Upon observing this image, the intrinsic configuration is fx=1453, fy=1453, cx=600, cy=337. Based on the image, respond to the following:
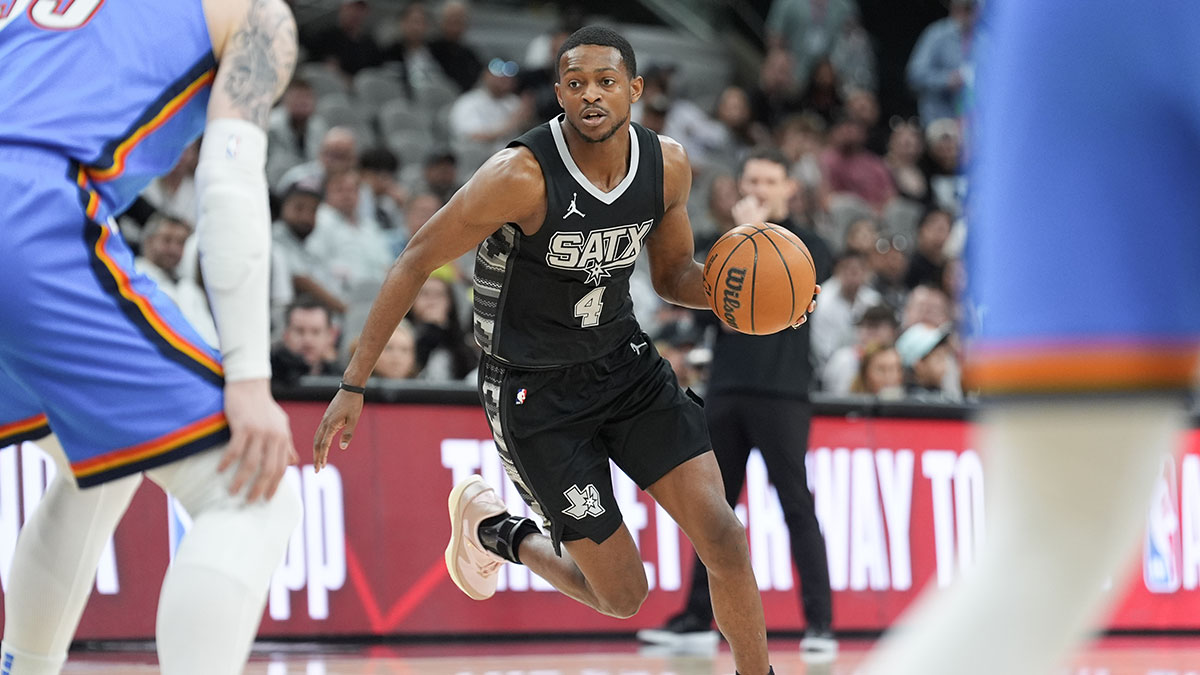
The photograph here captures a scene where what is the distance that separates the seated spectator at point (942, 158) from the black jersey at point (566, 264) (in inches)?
400

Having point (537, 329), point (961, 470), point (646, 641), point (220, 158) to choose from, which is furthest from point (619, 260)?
point (961, 470)

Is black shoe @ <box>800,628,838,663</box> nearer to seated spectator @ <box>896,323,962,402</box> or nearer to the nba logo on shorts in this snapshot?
seated spectator @ <box>896,323,962,402</box>

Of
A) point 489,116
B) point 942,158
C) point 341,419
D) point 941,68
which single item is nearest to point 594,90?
point 341,419

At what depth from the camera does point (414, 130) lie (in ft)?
39.3

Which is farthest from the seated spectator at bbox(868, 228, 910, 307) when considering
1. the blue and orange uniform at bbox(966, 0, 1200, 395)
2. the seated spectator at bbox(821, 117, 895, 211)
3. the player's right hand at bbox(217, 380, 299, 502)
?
the blue and orange uniform at bbox(966, 0, 1200, 395)

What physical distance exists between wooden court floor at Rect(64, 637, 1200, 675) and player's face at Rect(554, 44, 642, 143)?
265 centimetres

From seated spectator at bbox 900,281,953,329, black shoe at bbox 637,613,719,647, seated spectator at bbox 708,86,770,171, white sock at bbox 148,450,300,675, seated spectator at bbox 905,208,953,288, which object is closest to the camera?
white sock at bbox 148,450,300,675

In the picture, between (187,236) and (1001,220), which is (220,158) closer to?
(1001,220)

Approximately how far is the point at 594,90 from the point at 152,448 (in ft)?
7.00

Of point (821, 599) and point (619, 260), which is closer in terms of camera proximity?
point (619, 260)

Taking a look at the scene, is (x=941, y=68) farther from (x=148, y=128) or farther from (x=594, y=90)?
(x=148, y=128)

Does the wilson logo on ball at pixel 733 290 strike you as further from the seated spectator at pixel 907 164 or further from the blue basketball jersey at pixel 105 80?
the seated spectator at pixel 907 164

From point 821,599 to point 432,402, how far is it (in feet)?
7.43

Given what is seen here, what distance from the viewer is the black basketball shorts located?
15.4ft
